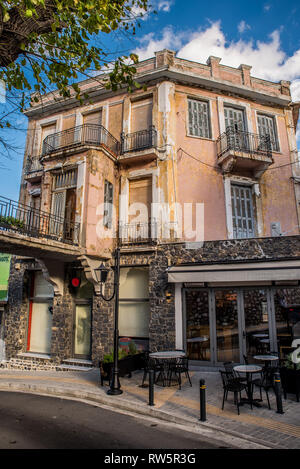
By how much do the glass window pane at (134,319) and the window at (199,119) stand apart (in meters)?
7.97

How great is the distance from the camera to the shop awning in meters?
9.23

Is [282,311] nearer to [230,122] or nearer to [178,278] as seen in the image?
[178,278]

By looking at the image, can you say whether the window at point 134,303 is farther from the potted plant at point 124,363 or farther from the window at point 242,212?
the window at point 242,212

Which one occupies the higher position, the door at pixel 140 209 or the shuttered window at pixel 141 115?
the shuttered window at pixel 141 115

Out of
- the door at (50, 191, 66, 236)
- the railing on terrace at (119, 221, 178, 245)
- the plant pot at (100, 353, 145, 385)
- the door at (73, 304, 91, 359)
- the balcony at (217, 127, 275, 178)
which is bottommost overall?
the plant pot at (100, 353, 145, 385)

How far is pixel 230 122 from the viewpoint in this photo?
1384cm

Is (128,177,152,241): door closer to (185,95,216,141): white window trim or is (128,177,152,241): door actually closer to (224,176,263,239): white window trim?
(185,95,216,141): white window trim

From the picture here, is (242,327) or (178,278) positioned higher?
(178,278)

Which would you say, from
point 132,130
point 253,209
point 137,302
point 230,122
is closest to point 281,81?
point 230,122

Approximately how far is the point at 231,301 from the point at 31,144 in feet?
42.5

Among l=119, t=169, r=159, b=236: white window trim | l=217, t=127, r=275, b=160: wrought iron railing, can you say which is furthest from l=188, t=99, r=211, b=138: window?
l=119, t=169, r=159, b=236: white window trim

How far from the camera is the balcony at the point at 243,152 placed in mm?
12414

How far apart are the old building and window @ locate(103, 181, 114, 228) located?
0.19 feet

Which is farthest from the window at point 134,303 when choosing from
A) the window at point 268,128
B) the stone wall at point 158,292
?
the window at point 268,128
